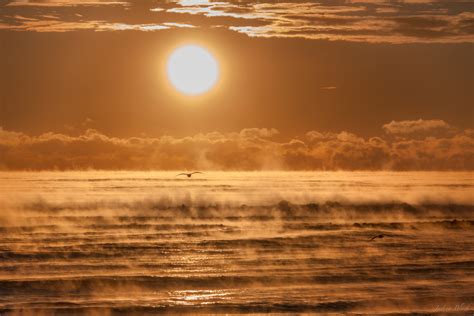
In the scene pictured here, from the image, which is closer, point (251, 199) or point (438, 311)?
point (438, 311)

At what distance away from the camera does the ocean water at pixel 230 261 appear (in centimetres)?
2967

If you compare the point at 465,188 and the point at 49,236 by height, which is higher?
the point at 49,236

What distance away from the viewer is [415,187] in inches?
5143

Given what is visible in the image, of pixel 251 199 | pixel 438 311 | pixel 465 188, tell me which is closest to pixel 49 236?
pixel 438 311

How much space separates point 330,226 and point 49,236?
64.6 ft

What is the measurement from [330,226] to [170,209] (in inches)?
933

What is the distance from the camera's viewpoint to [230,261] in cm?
4038

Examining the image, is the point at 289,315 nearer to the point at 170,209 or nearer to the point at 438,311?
the point at 438,311

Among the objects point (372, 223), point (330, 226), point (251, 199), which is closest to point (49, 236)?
point (330, 226)

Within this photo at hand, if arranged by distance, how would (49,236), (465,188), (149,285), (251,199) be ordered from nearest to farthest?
(149,285)
(49,236)
(251,199)
(465,188)

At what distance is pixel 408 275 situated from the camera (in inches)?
1400

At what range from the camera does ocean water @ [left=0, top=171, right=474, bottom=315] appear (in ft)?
97.3

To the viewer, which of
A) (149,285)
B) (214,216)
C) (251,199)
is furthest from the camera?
(251,199)

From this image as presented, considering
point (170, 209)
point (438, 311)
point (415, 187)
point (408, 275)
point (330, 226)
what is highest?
point (438, 311)
